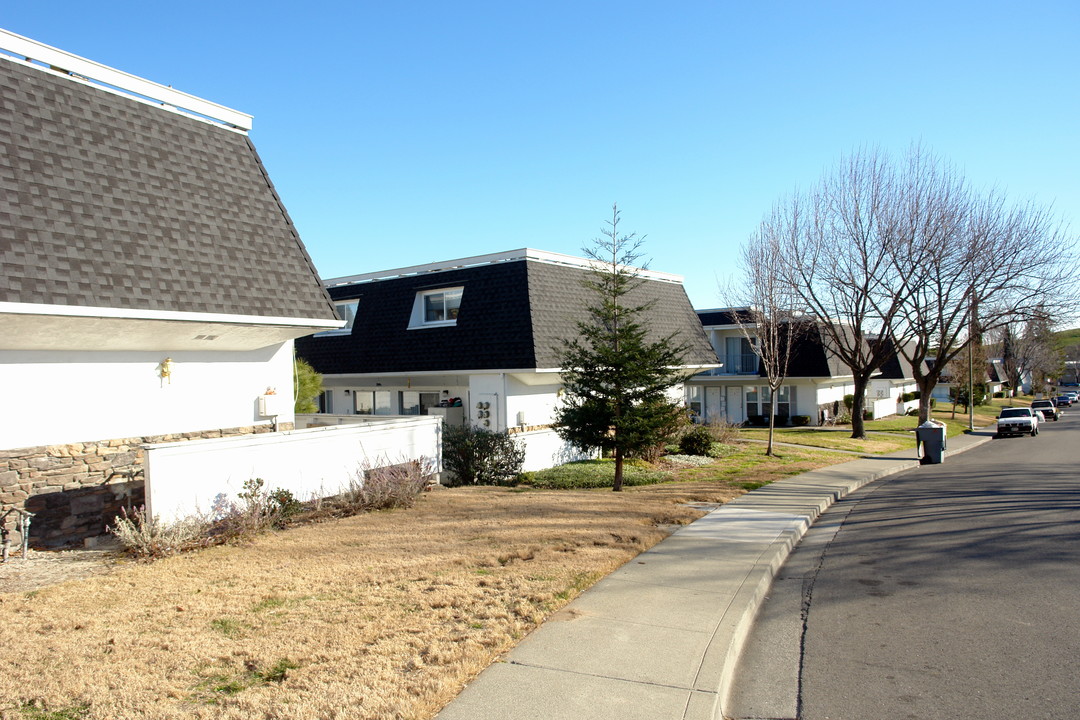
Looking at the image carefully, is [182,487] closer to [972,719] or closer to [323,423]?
[323,423]

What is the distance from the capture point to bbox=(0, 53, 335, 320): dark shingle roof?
941 centimetres

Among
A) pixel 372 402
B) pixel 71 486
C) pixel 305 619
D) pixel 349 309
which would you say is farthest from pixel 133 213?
pixel 349 309

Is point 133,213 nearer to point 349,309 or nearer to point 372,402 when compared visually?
point 372,402

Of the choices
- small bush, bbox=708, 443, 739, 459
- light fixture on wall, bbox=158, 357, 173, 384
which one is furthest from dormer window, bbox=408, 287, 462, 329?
light fixture on wall, bbox=158, 357, 173, 384

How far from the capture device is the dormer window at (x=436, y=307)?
2127 cm

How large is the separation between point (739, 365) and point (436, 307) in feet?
71.8

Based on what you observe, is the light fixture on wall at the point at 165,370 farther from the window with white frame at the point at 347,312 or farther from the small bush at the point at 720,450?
the small bush at the point at 720,450

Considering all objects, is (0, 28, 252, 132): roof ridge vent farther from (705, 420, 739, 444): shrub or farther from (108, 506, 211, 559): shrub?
(705, 420, 739, 444): shrub

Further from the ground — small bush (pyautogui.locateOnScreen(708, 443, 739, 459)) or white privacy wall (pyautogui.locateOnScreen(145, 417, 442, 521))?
white privacy wall (pyautogui.locateOnScreen(145, 417, 442, 521))

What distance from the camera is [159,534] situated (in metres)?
8.79

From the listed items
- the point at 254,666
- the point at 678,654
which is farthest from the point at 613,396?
the point at 254,666

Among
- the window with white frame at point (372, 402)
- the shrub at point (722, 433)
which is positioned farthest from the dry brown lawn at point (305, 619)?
the shrub at point (722, 433)

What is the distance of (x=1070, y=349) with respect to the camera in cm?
15438

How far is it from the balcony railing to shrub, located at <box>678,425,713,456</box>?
15.8 meters
